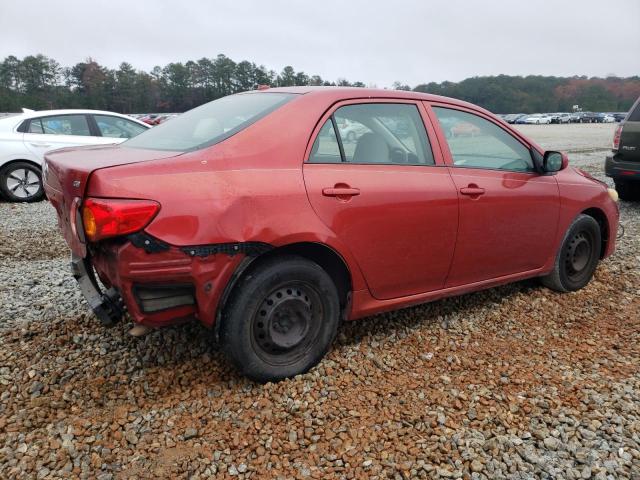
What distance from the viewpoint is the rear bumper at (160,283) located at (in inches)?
89.6

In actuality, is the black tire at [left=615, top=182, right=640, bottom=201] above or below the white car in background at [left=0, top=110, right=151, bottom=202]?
below

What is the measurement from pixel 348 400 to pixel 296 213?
1.03 meters

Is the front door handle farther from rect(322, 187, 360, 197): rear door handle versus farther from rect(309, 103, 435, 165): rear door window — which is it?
rect(322, 187, 360, 197): rear door handle

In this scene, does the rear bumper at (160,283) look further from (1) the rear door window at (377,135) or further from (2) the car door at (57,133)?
(2) the car door at (57,133)

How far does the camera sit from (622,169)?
284 inches

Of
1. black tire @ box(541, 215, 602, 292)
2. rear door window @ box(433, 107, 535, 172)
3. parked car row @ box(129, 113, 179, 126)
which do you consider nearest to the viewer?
rear door window @ box(433, 107, 535, 172)

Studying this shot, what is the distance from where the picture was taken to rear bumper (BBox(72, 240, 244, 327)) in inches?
89.6

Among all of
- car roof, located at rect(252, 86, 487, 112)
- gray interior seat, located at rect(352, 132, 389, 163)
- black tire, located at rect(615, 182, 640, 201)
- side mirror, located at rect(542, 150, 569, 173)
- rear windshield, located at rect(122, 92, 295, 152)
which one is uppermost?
car roof, located at rect(252, 86, 487, 112)

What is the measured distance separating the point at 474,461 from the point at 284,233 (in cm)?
136

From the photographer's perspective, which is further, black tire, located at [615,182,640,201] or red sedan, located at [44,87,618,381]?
black tire, located at [615,182,640,201]

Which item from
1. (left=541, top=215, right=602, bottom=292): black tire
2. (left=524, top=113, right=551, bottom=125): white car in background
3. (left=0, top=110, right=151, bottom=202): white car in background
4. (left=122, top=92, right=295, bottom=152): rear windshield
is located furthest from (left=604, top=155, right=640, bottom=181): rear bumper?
(left=524, top=113, right=551, bottom=125): white car in background

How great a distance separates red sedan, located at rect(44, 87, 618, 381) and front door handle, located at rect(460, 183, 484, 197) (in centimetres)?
1

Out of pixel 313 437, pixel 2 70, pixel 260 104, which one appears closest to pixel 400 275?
pixel 313 437

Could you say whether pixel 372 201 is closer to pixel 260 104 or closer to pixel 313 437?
pixel 260 104
